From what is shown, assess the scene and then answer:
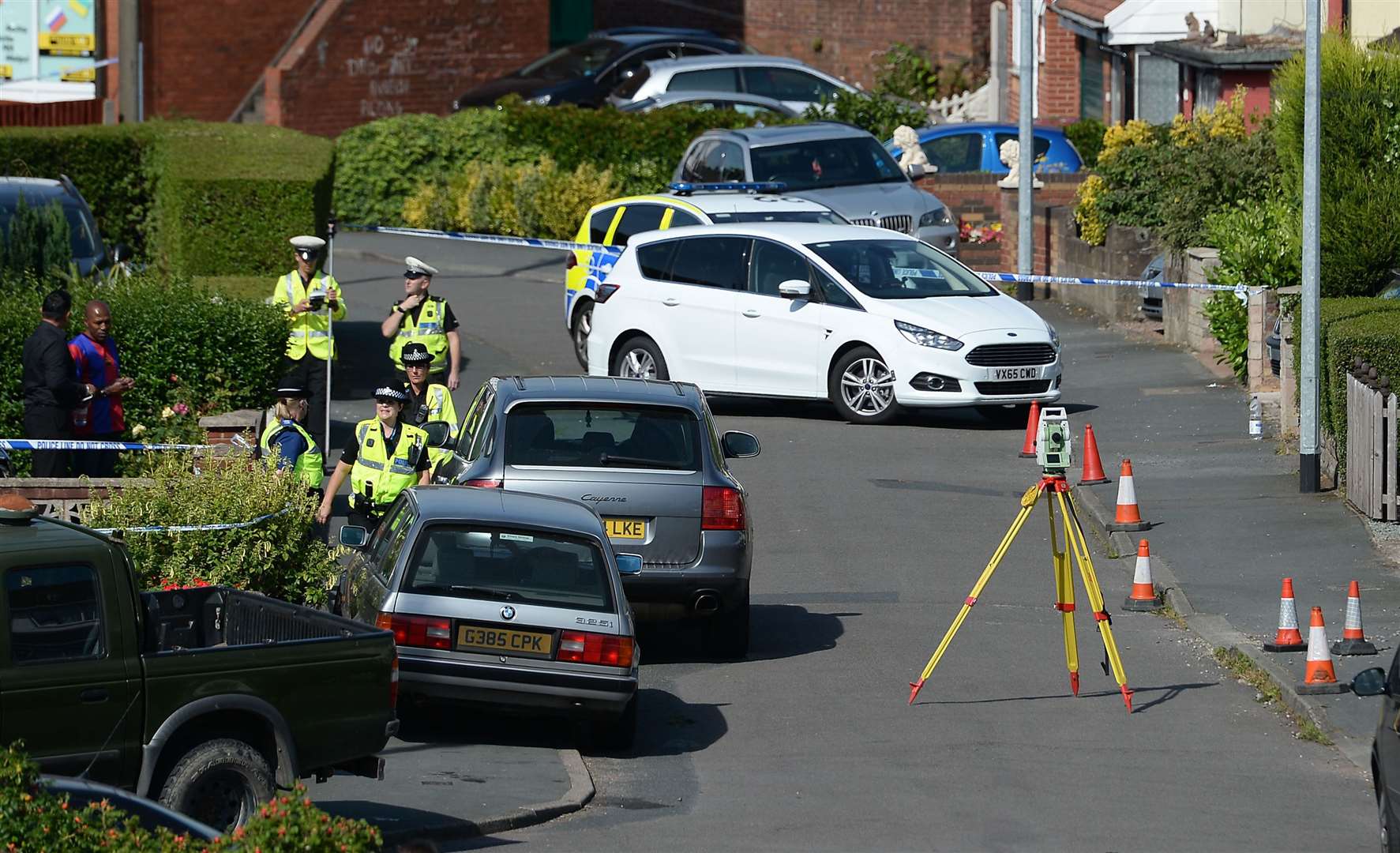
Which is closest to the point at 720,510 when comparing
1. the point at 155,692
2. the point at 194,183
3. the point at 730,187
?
the point at 155,692

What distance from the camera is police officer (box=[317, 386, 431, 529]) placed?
505 inches

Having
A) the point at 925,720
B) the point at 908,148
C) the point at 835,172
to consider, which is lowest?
the point at 925,720

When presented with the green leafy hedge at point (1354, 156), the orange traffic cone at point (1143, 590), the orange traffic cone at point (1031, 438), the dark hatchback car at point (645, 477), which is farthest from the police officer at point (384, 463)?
the green leafy hedge at point (1354, 156)

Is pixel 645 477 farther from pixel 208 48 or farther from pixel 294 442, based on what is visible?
pixel 208 48

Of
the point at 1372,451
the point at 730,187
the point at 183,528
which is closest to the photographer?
the point at 183,528

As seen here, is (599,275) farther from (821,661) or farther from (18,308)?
(821,661)

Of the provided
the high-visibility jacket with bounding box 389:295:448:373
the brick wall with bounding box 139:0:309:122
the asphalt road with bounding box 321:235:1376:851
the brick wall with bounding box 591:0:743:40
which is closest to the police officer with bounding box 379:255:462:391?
the high-visibility jacket with bounding box 389:295:448:373

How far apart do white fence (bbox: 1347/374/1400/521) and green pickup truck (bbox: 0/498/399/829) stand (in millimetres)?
8501

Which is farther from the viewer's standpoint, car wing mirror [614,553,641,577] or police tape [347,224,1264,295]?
police tape [347,224,1264,295]

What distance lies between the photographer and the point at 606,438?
1225 centimetres

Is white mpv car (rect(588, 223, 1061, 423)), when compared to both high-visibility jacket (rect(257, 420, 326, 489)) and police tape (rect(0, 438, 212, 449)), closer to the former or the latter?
police tape (rect(0, 438, 212, 449))

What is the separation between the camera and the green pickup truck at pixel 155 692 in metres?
8.09

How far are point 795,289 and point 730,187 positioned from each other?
20.6 feet

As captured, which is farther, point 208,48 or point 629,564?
point 208,48
